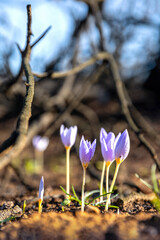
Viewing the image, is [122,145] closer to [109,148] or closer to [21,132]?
[109,148]

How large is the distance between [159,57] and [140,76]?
68 centimetres

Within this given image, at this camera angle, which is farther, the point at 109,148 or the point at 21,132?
the point at 109,148

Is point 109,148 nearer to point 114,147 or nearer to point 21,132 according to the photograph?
point 114,147

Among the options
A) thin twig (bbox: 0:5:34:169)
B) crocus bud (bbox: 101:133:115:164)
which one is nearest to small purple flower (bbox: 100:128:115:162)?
crocus bud (bbox: 101:133:115:164)

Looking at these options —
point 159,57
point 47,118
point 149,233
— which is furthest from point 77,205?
point 159,57

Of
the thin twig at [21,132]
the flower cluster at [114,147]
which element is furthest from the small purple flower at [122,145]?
the thin twig at [21,132]

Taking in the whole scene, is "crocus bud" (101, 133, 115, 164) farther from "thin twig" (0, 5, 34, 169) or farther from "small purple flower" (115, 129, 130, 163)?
"thin twig" (0, 5, 34, 169)

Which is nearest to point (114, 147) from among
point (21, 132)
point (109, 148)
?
point (109, 148)

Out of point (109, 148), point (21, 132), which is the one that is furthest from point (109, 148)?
point (21, 132)

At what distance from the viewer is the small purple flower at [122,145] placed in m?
1.02

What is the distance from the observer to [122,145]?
103cm

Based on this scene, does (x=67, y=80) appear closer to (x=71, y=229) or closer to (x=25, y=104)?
(x=25, y=104)

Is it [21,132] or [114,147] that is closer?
[21,132]

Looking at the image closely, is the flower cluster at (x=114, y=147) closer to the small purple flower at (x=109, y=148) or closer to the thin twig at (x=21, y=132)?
the small purple flower at (x=109, y=148)
